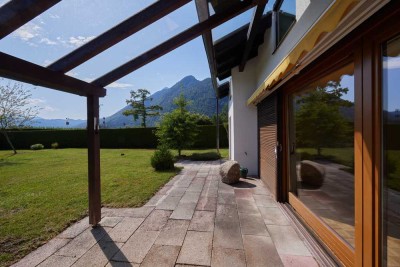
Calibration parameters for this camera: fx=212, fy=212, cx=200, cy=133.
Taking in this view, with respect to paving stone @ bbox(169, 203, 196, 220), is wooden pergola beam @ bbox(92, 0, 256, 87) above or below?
above

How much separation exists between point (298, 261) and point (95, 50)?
3.74m

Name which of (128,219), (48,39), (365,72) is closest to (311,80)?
(365,72)

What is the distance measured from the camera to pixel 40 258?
2.81 meters

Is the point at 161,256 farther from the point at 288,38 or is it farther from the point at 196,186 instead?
the point at 288,38

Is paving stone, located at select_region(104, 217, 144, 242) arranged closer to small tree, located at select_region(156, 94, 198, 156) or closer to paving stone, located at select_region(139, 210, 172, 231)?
paving stone, located at select_region(139, 210, 172, 231)

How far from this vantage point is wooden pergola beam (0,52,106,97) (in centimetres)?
219

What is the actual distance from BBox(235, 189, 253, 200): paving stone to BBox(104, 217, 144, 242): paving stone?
2519mm

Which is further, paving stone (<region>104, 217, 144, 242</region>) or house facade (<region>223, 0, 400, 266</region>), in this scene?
paving stone (<region>104, 217, 144, 242</region>)

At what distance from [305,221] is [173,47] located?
3733 mm

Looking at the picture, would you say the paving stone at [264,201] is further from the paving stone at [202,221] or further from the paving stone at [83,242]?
the paving stone at [83,242]

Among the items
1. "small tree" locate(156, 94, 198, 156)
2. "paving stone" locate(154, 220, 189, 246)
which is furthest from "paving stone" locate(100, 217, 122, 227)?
"small tree" locate(156, 94, 198, 156)

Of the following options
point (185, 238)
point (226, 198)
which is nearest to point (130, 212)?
point (185, 238)

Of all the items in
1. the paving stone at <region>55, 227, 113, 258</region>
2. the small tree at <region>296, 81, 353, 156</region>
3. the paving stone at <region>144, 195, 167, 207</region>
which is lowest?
the paving stone at <region>55, 227, 113, 258</region>

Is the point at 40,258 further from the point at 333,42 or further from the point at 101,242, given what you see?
the point at 333,42
